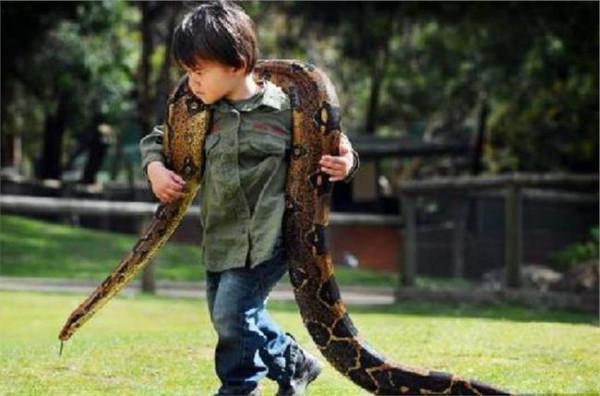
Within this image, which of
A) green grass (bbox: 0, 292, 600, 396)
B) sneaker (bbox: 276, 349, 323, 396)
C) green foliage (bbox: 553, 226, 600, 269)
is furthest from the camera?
green foliage (bbox: 553, 226, 600, 269)

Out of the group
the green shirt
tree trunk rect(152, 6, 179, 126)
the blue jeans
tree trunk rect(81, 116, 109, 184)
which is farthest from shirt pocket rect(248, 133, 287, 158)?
tree trunk rect(81, 116, 109, 184)

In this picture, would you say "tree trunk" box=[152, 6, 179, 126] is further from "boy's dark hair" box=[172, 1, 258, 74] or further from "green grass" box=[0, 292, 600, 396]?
Result: "boy's dark hair" box=[172, 1, 258, 74]

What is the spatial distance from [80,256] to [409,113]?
19.9 metres

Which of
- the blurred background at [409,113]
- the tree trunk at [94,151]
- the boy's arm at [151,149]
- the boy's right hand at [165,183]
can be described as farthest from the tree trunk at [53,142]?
the boy's right hand at [165,183]

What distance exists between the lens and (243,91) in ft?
13.9

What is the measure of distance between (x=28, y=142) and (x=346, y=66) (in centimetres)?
1238

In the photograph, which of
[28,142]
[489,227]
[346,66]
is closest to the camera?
[489,227]

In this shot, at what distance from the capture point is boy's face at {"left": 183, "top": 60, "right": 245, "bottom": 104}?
161 inches

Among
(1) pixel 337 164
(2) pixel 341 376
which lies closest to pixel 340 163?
(1) pixel 337 164

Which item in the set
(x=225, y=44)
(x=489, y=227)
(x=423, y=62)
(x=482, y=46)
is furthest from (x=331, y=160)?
(x=423, y=62)

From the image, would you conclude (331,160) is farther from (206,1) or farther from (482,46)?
(482,46)

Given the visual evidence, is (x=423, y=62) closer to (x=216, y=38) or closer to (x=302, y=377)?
(x=302, y=377)

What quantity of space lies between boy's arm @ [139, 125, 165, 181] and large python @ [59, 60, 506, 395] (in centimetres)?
3

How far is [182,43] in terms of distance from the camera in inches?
161
